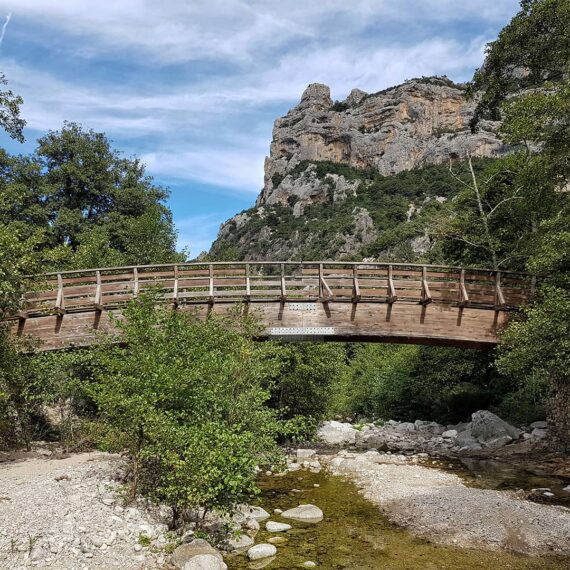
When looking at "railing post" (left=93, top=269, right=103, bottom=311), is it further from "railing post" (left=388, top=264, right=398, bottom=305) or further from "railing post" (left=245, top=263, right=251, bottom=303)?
"railing post" (left=388, top=264, right=398, bottom=305)

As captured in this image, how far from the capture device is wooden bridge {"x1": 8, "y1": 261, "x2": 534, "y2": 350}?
1822cm

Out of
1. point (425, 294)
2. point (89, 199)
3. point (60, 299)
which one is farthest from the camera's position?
point (89, 199)

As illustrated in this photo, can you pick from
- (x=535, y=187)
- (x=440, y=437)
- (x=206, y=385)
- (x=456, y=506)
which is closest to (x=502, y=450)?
(x=440, y=437)

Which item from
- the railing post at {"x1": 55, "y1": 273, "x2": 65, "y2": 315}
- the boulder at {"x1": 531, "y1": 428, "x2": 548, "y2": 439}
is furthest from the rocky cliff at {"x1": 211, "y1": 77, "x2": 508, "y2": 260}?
the railing post at {"x1": 55, "y1": 273, "x2": 65, "y2": 315}

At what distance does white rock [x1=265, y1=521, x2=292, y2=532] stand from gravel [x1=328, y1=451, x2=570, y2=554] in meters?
2.56

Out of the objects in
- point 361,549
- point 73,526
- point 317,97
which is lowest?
point 361,549

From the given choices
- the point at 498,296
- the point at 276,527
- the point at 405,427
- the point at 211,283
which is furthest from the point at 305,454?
the point at 405,427

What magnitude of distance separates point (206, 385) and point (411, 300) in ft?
37.2

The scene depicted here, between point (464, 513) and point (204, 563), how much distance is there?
636 cm

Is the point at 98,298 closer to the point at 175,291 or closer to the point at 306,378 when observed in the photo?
the point at 175,291

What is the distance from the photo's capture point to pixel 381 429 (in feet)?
95.2

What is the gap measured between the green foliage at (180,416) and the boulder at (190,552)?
0.65m

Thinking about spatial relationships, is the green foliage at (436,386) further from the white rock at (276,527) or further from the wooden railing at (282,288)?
the white rock at (276,527)

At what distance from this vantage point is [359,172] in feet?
452
